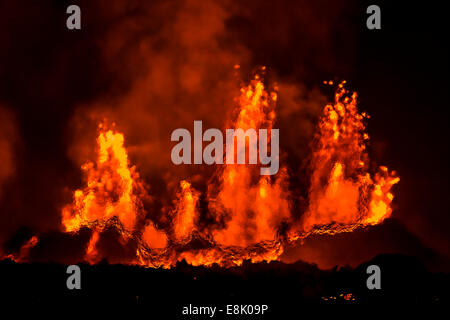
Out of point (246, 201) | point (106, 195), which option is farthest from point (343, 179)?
point (106, 195)

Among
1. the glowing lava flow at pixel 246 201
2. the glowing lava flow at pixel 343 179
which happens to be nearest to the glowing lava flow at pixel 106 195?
the glowing lava flow at pixel 246 201

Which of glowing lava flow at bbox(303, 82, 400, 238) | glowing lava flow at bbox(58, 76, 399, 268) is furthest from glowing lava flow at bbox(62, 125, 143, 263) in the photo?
glowing lava flow at bbox(303, 82, 400, 238)

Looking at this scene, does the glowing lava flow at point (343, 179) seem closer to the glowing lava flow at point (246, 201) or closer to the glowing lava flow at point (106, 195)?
the glowing lava flow at point (246, 201)

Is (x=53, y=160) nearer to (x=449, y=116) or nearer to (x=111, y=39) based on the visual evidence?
(x=111, y=39)

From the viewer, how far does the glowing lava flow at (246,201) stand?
14109 millimetres

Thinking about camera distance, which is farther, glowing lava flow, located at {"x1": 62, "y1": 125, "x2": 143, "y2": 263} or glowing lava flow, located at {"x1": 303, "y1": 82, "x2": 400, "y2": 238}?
glowing lava flow, located at {"x1": 62, "y1": 125, "x2": 143, "y2": 263}

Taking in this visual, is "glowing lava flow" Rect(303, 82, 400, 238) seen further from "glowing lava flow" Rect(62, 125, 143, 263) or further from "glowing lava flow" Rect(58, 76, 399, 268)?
"glowing lava flow" Rect(62, 125, 143, 263)

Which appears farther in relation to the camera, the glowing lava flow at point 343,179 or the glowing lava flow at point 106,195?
the glowing lava flow at point 106,195

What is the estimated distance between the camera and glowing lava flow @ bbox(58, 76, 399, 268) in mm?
14109

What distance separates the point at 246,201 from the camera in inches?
557

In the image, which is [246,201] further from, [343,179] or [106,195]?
[106,195]

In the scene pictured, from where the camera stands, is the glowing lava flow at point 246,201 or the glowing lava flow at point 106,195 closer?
the glowing lava flow at point 246,201
